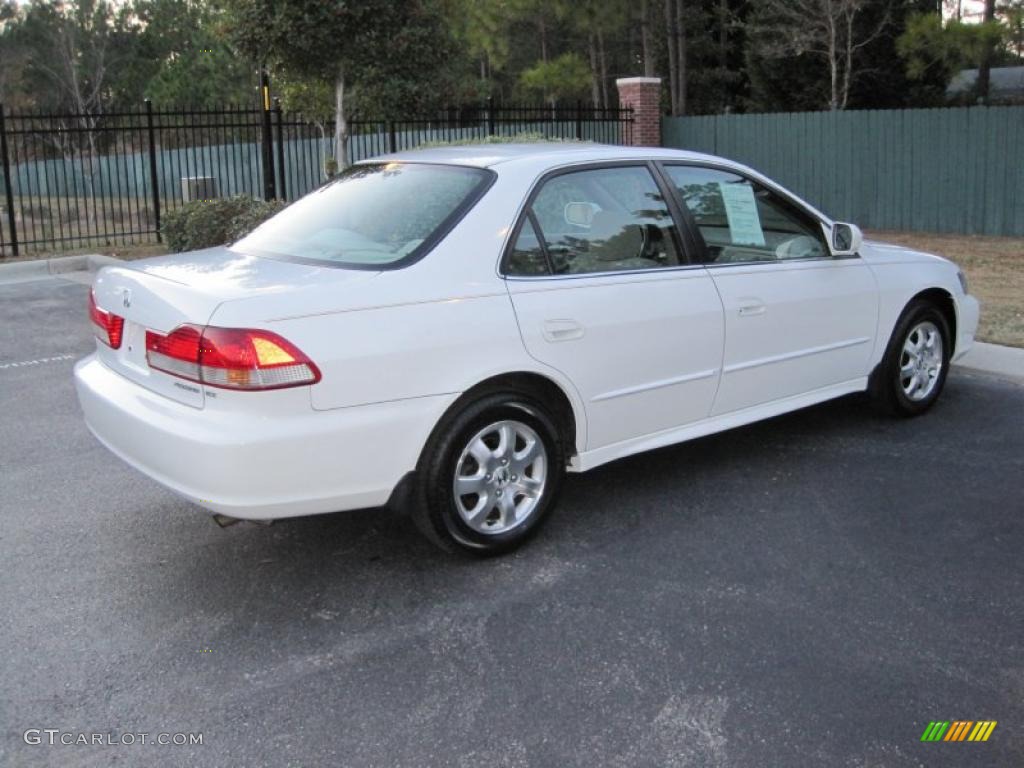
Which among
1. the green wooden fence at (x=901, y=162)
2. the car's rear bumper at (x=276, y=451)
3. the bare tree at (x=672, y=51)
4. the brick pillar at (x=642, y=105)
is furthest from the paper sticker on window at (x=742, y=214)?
the bare tree at (x=672, y=51)

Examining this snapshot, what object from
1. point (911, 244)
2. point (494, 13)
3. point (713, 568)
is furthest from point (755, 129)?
point (713, 568)

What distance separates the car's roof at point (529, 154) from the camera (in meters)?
4.56

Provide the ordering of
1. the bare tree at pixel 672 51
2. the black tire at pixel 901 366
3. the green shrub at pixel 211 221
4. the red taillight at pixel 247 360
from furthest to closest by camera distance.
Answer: the bare tree at pixel 672 51 < the green shrub at pixel 211 221 < the black tire at pixel 901 366 < the red taillight at pixel 247 360

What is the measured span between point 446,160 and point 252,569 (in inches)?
77.7

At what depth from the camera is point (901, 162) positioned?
17219mm

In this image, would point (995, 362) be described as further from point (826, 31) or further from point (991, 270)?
point (826, 31)

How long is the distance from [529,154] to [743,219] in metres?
1.28

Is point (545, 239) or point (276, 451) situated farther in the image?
point (545, 239)

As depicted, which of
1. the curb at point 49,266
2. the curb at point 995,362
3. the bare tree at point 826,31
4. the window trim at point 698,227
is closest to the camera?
the window trim at point 698,227

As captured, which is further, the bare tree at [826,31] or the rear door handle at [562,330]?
the bare tree at [826,31]

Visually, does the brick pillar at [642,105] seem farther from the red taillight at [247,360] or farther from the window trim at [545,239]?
the red taillight at [247,360]

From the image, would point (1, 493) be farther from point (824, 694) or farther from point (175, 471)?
point (824, 694)

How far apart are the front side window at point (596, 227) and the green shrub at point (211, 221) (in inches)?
313

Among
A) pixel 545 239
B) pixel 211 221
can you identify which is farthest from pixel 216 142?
pixel 545 239
